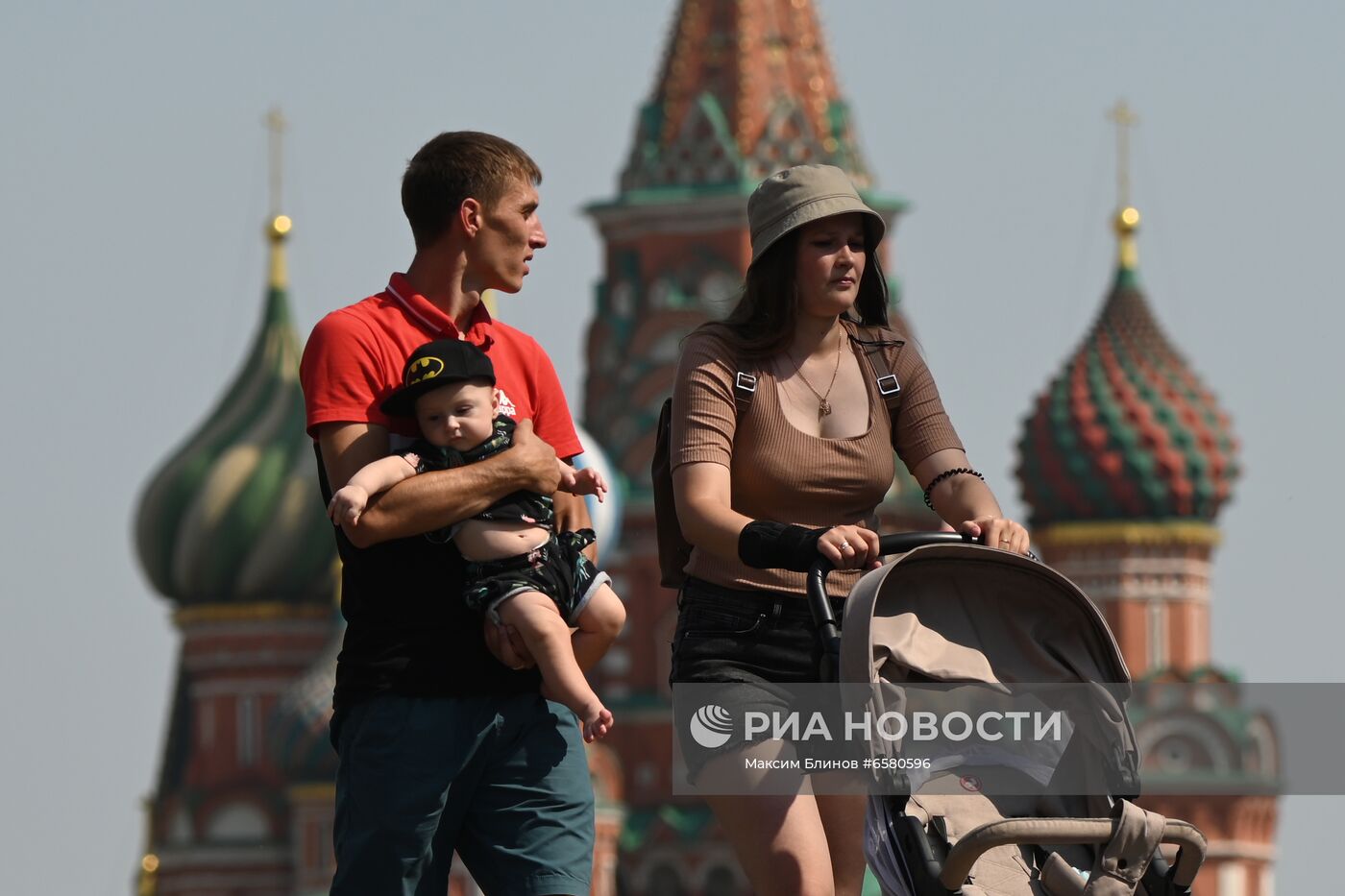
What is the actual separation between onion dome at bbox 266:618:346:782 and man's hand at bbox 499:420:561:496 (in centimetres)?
5547

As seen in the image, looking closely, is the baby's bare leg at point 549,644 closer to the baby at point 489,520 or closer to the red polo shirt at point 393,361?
the baby at point 489,520

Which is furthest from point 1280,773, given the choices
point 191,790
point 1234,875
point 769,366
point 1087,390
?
point 769,366

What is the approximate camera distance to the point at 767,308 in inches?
334

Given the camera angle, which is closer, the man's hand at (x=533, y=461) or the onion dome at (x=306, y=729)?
the man's hand at (x=533, y=461)

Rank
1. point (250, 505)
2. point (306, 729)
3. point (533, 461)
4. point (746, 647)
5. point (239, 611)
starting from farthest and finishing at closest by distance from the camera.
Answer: point (239, 611), point (250, 505), point (306, 729), point (746, 647), point (533, 461)

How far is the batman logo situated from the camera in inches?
315

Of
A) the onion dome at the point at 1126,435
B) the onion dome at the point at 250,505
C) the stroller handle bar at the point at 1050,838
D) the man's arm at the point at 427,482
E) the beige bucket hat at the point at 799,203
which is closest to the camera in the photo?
the stroller handle bar at the point at 1050,838

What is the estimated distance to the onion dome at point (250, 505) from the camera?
69438mm

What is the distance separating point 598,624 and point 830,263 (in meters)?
0.80

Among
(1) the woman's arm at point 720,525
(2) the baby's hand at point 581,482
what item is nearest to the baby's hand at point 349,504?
(2) the baby's hand at point 581,482

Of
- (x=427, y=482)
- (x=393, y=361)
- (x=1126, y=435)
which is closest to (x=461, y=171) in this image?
(x=393, y=361)

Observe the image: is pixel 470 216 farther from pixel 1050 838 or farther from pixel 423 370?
pixel 1050 838

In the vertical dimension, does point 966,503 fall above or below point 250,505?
below

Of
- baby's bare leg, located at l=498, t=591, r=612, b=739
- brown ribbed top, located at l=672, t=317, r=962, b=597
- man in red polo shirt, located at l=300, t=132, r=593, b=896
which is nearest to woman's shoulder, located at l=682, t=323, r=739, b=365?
brown ribbed top, located at l=672, t=317, r=962, b=597
